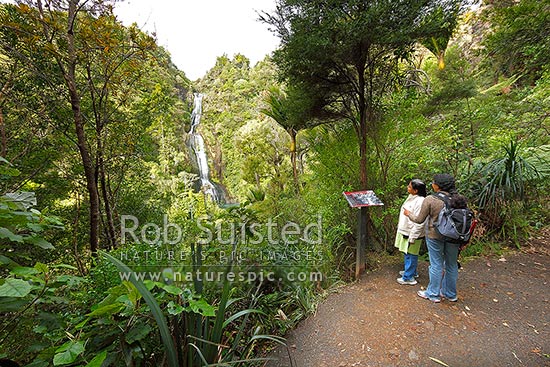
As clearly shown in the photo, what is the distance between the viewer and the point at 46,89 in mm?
4004

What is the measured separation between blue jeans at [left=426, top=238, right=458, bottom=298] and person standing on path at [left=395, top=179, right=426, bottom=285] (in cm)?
18

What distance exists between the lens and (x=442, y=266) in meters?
2.60

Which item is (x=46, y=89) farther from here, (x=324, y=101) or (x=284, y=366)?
(x=284, y=366)

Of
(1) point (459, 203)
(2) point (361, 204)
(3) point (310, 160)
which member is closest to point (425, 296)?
(1) point (459, 203)

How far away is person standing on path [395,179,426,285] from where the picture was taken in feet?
9.05

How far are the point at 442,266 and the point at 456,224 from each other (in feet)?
1.79

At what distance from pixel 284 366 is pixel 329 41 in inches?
131

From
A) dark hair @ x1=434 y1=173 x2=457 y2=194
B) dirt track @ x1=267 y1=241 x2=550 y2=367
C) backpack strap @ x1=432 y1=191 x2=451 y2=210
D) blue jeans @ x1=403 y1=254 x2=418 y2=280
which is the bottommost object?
dirt track @ x1=267 y1=241 x2=550 y2=367

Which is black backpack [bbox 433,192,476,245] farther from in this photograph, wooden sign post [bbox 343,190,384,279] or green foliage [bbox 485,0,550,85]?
green foliage [bbox 485,0,550,85]

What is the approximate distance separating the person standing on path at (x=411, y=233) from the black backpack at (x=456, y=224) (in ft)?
0.99

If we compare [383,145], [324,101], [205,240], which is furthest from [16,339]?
[383,145]

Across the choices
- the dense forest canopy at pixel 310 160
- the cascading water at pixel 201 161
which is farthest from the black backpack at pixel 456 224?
the cascading water at pixel 201 161

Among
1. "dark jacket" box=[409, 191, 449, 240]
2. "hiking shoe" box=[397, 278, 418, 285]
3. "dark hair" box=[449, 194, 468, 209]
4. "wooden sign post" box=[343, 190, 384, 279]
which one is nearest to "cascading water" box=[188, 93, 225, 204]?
"wooden sign post" box=[343, 190, 384, 279]

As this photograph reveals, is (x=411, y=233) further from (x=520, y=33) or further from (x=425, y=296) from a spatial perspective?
(x=520, y=33)
